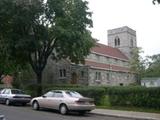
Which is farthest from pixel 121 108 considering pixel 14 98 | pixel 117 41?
pixel 117 41

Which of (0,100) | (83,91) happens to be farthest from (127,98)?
(0,100)

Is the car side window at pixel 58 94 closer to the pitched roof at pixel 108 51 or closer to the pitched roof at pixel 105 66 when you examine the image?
the pitched roof at pixel 105 66

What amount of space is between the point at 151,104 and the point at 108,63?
4843 centimetres

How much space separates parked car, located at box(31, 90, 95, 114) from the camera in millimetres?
22562

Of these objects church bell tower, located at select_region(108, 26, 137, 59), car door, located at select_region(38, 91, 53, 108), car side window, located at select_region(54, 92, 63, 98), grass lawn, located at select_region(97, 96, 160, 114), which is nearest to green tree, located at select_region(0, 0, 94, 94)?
grass lawn, located at select_region(97, 96, 160, 114)

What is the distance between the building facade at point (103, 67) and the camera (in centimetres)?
5997

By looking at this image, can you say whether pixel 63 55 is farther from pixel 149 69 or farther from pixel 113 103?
pixel 149 69

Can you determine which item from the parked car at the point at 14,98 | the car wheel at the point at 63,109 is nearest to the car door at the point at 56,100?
the car wheel at the point at 63,109

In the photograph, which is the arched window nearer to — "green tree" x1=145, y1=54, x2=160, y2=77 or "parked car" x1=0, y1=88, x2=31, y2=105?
"green tree" x1=145, y1=54, x2=160, y2=77

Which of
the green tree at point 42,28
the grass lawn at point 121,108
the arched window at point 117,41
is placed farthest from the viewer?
the arched window at point 117,41

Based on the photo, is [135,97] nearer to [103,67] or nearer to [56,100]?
[56,100]

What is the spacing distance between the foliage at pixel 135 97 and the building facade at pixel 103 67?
2542cm

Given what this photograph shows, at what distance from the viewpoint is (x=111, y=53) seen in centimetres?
7938

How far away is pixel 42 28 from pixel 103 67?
3317cm
